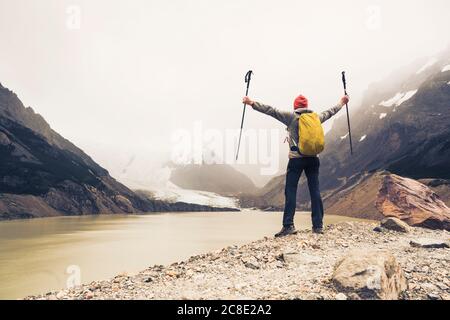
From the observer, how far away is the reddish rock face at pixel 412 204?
63.2ft

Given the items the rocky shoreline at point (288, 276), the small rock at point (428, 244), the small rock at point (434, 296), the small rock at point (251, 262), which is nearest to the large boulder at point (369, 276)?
the rocky shoreline at point (288, 276)

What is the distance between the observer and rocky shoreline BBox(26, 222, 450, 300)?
Answer: 5953mm

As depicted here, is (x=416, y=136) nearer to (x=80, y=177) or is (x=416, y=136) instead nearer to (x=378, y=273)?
(x=80, y=177)

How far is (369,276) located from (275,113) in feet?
19.1

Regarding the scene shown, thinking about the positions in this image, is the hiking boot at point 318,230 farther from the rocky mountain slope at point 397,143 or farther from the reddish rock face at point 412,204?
the rocky mountain slope at point 397,143

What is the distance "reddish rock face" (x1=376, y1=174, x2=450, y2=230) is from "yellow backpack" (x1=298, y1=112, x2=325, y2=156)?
12215 millimetres

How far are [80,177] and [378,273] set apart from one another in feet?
422

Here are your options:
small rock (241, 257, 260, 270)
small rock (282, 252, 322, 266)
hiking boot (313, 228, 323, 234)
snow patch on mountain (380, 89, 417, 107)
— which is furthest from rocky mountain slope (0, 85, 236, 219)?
snow patch on mountain (380, 89, 417, 107)

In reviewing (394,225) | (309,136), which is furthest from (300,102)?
(394,225)

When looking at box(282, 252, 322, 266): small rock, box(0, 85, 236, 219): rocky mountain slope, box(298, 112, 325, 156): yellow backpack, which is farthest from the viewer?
box(0, 85, 236, 219): rocky mountain slope

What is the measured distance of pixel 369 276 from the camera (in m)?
5.86

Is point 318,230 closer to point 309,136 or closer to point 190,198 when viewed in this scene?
point 309,136

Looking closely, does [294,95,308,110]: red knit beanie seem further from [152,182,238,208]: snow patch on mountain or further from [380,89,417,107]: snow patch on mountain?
[380,89,417,107]: snow patch on mountain
